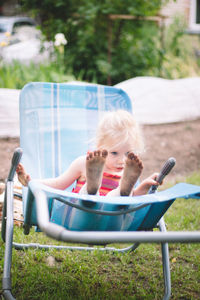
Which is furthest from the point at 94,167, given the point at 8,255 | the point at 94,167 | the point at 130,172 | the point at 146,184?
the point at 8,255

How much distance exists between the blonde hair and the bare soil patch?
5.60 ft

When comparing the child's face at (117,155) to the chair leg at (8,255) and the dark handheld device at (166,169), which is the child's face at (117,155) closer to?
the dark handheld device at (166,169)

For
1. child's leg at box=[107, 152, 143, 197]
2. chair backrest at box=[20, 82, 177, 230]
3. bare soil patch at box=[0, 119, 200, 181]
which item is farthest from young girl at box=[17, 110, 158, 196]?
bare soil patch at box=[0, 119, 200, 181]

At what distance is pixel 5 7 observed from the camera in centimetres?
1487

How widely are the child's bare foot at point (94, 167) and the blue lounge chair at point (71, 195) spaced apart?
0.14 meters

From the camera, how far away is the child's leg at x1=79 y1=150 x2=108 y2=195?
162 cm

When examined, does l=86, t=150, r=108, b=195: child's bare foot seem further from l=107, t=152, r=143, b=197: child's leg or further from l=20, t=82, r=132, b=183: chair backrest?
l=20, t=82, r=132, b=183: chair backrest

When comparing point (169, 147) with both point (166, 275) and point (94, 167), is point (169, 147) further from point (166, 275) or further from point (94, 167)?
point (94, 167)

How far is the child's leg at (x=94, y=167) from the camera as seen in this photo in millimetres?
1616

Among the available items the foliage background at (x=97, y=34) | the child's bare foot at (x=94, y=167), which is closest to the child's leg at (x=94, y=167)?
the child's bare foot at (x=94, y=167)

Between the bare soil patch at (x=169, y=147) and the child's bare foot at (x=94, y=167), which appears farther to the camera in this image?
the bare soil patch at (x=169, y=147)

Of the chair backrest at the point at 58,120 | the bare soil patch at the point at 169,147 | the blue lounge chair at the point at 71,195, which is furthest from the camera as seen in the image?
the bare soil patch at the point at 169,147

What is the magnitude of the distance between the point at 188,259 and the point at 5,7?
14.6 metres

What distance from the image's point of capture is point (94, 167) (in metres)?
1.65
